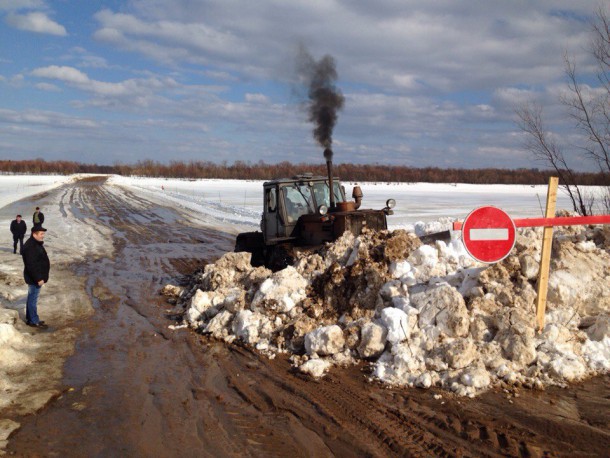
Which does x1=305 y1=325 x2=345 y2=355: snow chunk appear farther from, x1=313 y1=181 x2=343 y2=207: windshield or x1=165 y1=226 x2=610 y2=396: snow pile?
x1=313 y1=181 x2=343 y2=207: windshield

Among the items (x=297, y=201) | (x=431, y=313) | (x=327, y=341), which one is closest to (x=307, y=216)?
(x=297, y=201)

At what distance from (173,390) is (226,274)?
366 centimetres

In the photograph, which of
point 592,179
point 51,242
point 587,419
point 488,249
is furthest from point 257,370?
point 51,242

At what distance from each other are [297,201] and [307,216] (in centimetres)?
61

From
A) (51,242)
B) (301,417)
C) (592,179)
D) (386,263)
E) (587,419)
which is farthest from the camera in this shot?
(51,242)

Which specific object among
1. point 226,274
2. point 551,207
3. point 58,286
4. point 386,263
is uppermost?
point 551,207

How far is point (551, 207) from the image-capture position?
569cm

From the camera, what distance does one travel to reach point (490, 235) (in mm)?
5371

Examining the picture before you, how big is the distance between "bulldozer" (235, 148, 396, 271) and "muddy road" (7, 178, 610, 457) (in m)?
3.18

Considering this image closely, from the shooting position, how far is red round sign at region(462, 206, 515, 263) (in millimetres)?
5355

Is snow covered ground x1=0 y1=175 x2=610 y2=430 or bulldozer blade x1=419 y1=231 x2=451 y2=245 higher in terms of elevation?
bulldozer blade x1=419 y1=231 x2=451 y2=245

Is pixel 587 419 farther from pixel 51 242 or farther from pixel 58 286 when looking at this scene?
pixel 51 242

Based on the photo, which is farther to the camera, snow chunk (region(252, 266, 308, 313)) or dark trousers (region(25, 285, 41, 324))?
dark trousers (region(25, 285, 41, 324))

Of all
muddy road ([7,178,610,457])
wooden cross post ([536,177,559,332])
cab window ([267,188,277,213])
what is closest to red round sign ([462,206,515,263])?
wooden cross post ([536,177,559,332])
